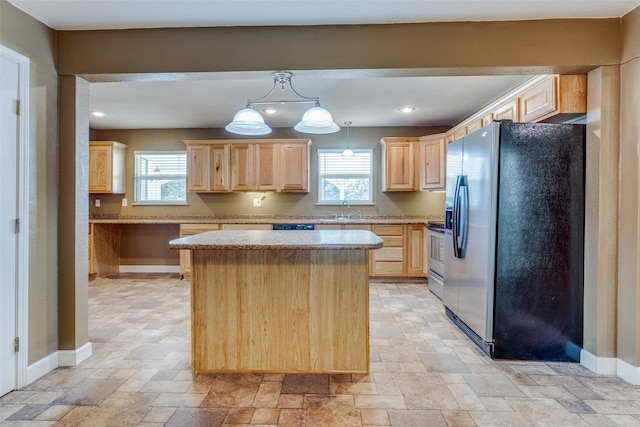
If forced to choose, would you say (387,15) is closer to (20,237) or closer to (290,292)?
(290,292)

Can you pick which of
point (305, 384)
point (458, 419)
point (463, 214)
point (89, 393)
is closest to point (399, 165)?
point (463, 214)

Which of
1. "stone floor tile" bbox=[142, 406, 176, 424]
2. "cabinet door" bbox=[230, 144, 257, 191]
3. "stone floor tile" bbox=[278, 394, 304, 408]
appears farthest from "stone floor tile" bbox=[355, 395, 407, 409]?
"cabinet door" bbox=[230, 144, 257, 191]

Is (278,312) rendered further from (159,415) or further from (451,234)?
(451,234)

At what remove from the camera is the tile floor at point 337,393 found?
1.85 m

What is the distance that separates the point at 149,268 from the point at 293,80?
4.15 meters

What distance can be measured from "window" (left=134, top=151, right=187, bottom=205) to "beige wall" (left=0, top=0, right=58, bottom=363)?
11.2ft

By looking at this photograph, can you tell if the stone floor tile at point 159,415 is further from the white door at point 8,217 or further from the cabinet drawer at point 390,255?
the cabinet drawer at point 390,255

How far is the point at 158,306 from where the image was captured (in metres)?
3.91

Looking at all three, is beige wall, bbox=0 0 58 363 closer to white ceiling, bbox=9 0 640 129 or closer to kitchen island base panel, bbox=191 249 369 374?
white ceiling, bbox=9 0 640 129

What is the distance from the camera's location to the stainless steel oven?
13.8 feet

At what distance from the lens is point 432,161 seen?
5090 millimetres

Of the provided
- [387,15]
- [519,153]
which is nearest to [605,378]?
[519,153]

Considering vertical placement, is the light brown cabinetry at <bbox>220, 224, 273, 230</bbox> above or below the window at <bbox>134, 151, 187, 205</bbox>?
below

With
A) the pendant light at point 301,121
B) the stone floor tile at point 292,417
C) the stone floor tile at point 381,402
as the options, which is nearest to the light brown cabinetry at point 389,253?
the pendant light at point 301,121
